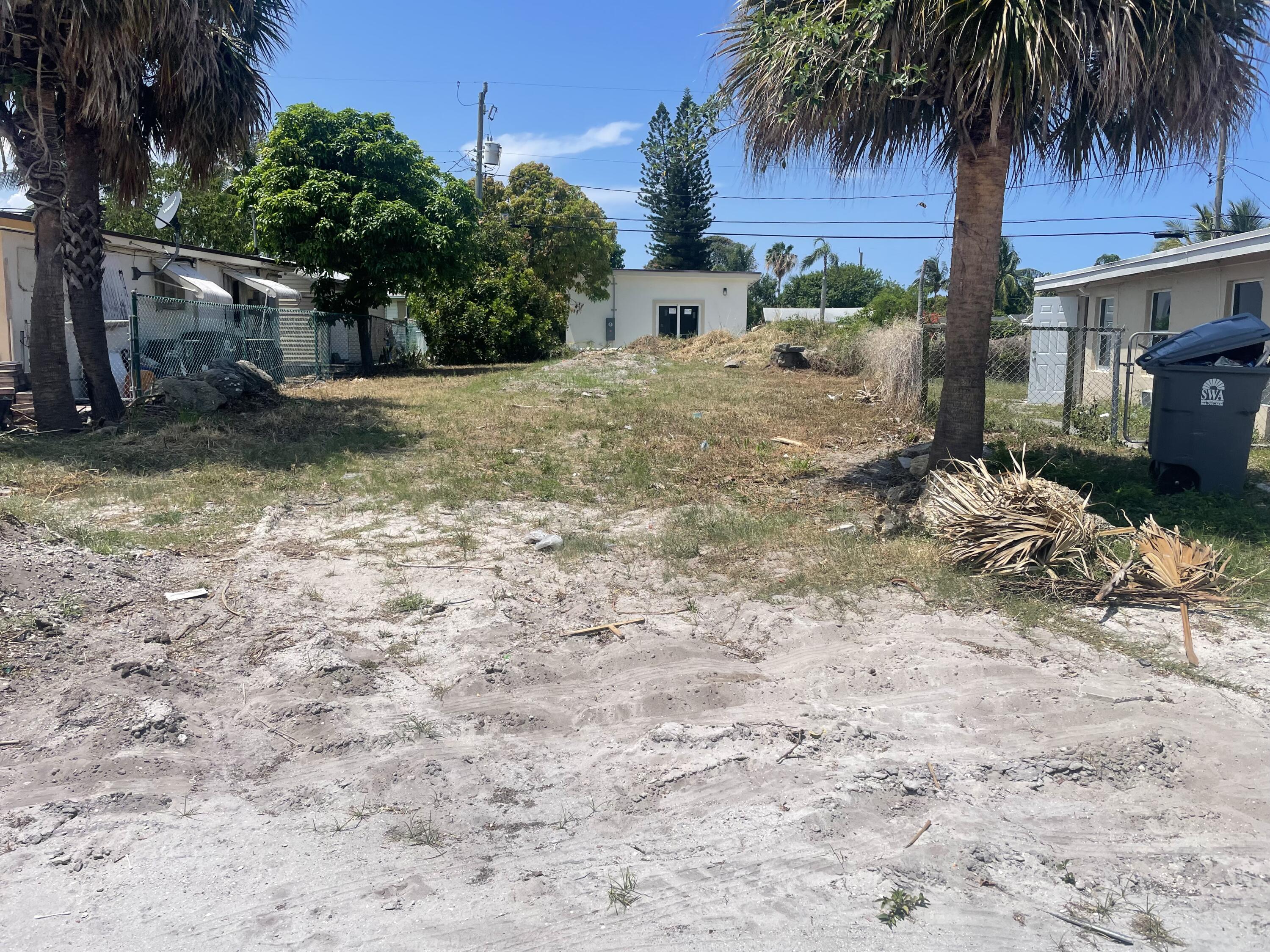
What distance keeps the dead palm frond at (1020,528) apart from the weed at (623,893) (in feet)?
12.2

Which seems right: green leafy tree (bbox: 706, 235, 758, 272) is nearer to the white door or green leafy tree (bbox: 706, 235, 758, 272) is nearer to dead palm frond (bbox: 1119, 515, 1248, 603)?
the white door

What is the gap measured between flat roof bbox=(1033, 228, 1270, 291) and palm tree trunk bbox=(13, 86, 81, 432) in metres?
14.6

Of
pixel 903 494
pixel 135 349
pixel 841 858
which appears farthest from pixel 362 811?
pixel 135 349

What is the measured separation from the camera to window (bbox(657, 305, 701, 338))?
37.6m

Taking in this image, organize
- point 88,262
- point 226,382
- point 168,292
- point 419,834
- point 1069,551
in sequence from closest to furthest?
point 419,834
point 1069,551
point 88,262
point 226,382
point 168,292

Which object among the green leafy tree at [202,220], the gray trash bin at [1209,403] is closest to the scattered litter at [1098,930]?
the gray trash bin at [1209,403]

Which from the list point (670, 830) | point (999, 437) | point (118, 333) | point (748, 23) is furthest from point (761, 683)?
point (118, 333)

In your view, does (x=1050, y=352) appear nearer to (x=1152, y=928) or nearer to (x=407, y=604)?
(x=407, y=604)

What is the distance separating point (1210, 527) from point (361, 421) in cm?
1018

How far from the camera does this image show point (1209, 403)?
7.76m

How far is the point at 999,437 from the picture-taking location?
11.7 m

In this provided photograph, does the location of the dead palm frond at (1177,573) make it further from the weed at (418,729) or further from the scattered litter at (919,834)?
the weed at (418,729)

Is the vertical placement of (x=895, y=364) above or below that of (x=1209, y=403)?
above

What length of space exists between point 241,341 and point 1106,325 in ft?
55.1
